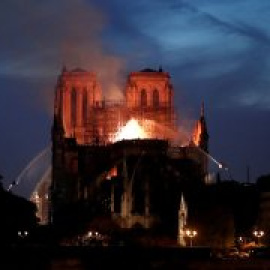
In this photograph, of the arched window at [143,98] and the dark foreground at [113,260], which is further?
the arched window at [143,98]

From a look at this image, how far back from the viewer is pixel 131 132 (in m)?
174

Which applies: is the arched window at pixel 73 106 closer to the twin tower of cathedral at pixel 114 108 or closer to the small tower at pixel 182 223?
the twin tower of cathedral at pixel 114 108

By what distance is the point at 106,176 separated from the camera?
155375 millimetres

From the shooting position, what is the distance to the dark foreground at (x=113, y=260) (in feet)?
202

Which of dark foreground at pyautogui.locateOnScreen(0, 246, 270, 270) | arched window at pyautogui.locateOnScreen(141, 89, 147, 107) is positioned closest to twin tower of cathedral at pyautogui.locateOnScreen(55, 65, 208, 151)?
arched window at pyautogui.locateOnScreen(141, 89, 147, 107)

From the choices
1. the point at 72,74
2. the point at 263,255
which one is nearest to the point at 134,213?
the point at 72,74

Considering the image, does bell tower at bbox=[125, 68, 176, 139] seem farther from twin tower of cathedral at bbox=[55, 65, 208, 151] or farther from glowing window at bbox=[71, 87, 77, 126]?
A: glowing window at bbox=[71, 87, 77, 126]

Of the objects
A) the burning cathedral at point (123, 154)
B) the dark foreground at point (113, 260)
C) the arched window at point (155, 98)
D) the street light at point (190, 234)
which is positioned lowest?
the dark foreground at point (113, 260)

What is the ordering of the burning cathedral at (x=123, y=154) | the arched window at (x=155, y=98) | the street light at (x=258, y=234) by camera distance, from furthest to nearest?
1. the arched window at (x=155, y=98)
2. the burning cathedral at (x=123, y=154)
3. the street light at (x=258, y=234)

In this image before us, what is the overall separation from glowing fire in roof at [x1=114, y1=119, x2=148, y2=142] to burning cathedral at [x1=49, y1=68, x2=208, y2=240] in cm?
17

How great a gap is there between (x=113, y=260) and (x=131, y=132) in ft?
362

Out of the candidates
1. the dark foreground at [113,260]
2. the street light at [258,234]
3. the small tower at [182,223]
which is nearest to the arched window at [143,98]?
the small tower at [182,223]

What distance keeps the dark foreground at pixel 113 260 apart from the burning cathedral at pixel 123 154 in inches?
2460

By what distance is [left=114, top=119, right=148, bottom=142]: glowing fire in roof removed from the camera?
174 m
